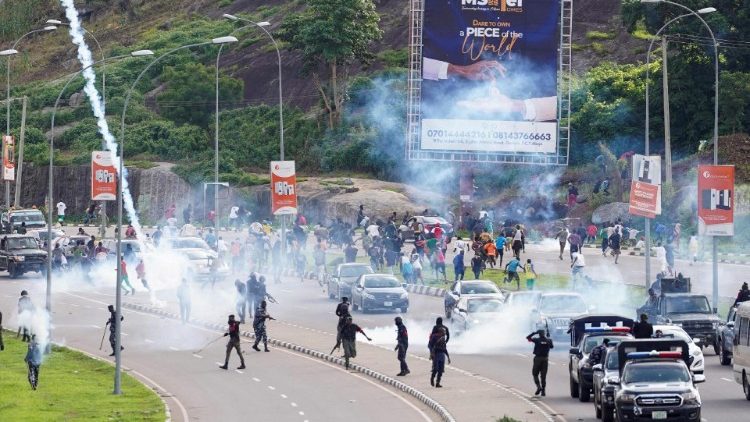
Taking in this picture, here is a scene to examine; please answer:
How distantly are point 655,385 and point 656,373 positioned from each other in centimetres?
42

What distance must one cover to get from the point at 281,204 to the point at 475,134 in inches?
467

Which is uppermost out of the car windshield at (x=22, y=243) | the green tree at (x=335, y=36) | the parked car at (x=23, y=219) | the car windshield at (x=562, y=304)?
the green tree at (x=335, y=36)

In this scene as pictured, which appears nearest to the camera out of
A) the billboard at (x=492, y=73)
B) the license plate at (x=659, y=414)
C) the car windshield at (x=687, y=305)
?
the license plate at (x=659, y=414)

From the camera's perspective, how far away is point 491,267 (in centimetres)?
6238

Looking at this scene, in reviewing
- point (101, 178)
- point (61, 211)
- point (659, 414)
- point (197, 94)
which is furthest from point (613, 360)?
point (197, 94)

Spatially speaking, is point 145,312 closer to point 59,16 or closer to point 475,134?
point 475,134

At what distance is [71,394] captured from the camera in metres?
38.8

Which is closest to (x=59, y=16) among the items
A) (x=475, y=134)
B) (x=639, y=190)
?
(x=475, y=134)

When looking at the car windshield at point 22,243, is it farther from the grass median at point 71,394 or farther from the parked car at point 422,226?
the grass median at point 71,394

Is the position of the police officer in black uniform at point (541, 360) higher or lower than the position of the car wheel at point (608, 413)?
higher

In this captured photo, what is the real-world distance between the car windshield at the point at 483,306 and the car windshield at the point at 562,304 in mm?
2723

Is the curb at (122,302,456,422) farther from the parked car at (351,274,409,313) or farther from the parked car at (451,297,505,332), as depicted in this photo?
the parked car at (351,274,409,313)

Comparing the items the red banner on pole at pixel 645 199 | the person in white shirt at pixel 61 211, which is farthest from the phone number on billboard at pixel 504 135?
the person in white shirt at pixel 61 211

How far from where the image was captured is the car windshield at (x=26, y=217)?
275ft
